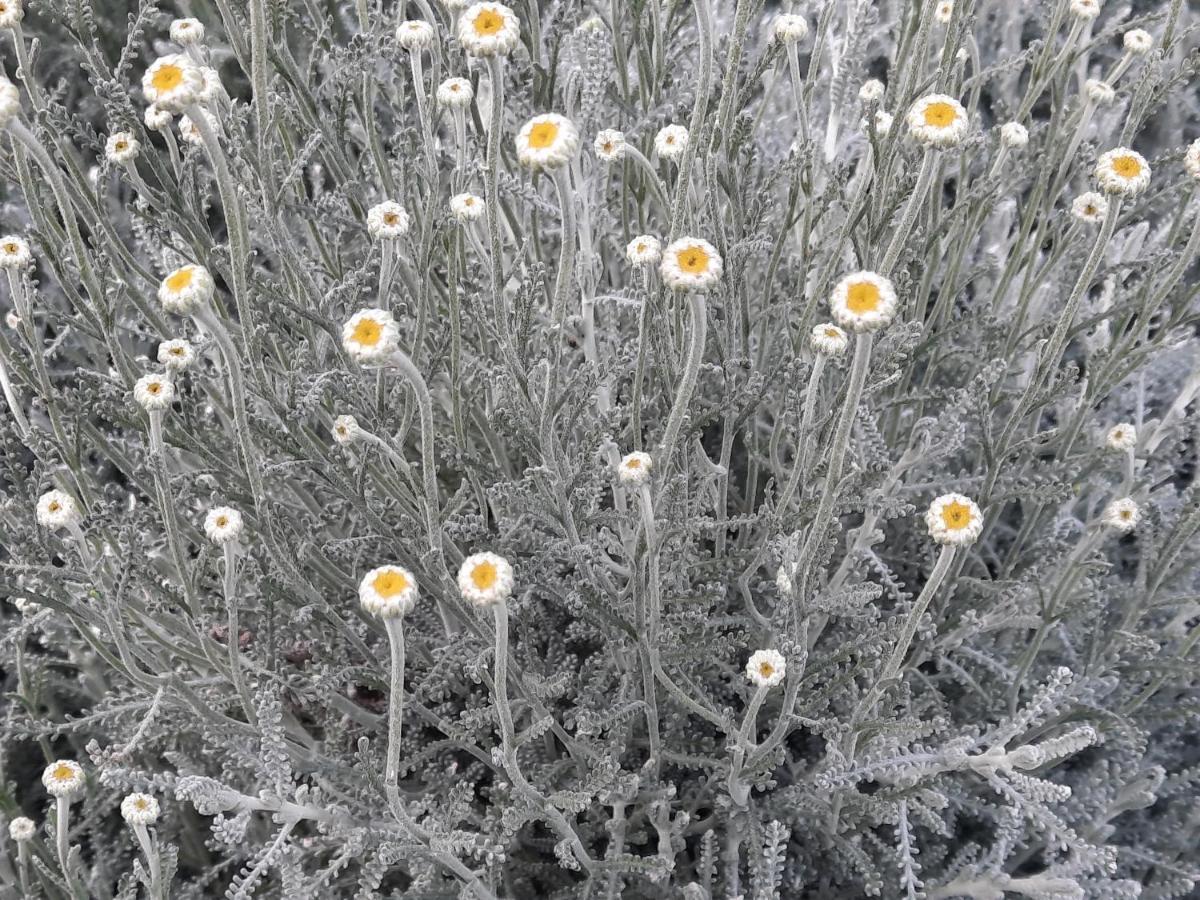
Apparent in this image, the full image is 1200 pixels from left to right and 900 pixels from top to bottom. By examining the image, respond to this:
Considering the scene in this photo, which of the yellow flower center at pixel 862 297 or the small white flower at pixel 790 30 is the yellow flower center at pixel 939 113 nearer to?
the yellow flower center at pixel 862 297

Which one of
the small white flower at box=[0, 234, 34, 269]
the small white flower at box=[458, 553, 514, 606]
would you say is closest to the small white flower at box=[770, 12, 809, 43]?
the small white flower at box=[458, 553, 514, 606]

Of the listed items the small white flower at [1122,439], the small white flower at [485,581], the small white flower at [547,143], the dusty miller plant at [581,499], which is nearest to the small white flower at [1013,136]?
the dusty miller plant at [581,499]

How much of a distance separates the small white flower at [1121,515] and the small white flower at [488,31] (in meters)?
1.03

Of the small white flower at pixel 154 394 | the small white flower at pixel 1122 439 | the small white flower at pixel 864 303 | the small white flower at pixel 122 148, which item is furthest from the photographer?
the small white flower at pixel 1122 439

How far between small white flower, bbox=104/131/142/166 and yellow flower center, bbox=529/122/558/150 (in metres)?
0.55

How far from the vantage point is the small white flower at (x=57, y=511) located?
108cm

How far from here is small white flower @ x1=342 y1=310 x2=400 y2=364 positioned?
0.84m

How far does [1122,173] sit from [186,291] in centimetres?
92

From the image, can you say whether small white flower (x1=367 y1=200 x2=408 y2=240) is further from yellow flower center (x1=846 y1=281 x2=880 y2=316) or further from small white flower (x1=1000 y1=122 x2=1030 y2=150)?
small white flower (x1=1000 y1=122 x2=1030 y2=150)

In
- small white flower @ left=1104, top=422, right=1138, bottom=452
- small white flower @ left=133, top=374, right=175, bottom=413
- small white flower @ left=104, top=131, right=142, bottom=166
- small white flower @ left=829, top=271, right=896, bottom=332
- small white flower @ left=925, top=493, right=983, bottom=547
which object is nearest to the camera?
small white flower @ left=829, top=271, right=896, bottom=332

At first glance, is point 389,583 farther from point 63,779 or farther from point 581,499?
point 63,779

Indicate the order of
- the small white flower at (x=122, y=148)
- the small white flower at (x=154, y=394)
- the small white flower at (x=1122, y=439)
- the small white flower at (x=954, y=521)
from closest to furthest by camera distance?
the small white flower at (x=954, y=521) < the small white flower at (x=154, y=394) < the small white flower at (x=122, y=148) < the small white flower at (x=1122, y=439)

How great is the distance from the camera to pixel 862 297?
2.77ft

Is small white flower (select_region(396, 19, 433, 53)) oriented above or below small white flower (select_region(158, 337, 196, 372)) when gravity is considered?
above
